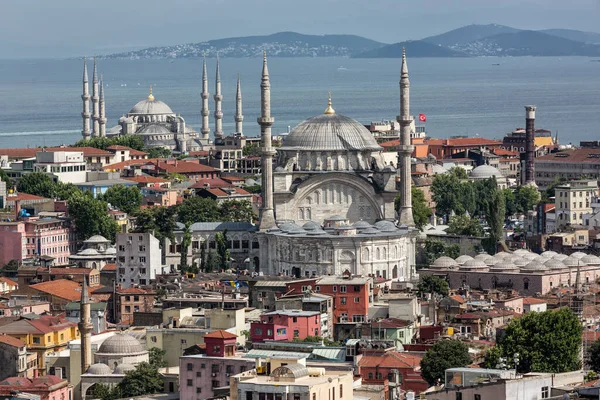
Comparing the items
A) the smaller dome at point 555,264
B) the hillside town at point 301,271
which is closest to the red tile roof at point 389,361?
the hillside town at point 301,271

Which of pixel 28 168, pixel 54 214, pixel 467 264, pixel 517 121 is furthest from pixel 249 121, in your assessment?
pixel 467 264

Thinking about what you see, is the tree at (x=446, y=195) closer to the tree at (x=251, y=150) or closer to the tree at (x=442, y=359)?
the tree at (x=251, y=150)

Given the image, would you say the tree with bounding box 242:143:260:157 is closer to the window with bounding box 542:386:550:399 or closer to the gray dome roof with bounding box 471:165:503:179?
the gray dome roof with bounding box 471:165:503:179

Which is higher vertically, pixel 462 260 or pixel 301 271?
pixel 462 260

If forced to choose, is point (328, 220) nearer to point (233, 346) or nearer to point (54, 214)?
point (54, 214)

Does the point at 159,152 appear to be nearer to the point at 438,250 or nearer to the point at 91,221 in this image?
the point at 91,221

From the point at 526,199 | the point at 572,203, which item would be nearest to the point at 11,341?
the point at 572,203
